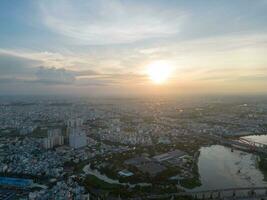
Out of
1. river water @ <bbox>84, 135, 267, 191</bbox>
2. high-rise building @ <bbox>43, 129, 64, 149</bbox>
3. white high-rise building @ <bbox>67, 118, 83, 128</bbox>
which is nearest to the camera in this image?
A: river water @ <bbox>84, 135, 267, 191</bbox>

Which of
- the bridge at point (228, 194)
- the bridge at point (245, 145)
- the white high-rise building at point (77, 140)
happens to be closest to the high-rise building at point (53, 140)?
the white high-rise building at point (77, 140)

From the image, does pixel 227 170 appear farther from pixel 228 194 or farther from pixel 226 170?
pixel 228 194

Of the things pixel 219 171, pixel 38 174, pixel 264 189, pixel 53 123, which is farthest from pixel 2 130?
pixel 264 189

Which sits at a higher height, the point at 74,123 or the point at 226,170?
the point at 74,123

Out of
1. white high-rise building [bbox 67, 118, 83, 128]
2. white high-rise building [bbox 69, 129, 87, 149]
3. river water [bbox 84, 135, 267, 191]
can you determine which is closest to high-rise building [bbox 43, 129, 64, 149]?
white high-rise building [bbox 69, 129, 87, 149]

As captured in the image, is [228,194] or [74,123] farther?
[74,123]

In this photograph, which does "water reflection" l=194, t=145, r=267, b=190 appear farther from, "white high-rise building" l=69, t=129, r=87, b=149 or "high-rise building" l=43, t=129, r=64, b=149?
"high-rise building" l=43, t=129, r=64, b=149

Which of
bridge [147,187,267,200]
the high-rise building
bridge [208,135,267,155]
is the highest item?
the high-rise building

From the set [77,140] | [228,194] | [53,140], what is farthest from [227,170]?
[53,140]

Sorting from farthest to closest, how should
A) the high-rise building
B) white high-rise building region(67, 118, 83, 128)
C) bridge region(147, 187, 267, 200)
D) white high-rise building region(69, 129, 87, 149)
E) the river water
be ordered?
white high-rise building region(67, 118, 83, 128), white high-rise building region(69, 129, 87, 149), the high-rise building, the river water, bridge region(147, 187, 267, 200)
